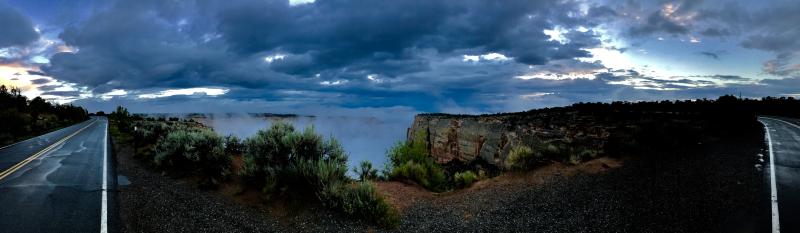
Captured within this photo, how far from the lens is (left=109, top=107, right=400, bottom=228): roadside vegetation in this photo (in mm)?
9078

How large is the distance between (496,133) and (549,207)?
790 inches

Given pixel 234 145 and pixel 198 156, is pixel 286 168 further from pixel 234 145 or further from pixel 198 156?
pixel 234 145

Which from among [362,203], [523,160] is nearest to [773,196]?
[523,160]

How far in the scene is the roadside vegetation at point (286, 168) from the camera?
908cm


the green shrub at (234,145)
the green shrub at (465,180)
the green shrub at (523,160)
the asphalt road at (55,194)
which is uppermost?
the green shrub at (234,145)

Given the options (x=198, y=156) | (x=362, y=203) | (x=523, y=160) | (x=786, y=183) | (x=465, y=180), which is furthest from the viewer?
(x=523, y=160)

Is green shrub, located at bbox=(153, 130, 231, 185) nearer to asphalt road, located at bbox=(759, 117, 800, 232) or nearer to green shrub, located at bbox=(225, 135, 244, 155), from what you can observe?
green shrub, located at bbox=(225, 135, 244, 155)

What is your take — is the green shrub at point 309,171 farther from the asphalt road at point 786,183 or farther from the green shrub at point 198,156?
the asphalt road at point 786,183

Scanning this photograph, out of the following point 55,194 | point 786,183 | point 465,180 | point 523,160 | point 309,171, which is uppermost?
point 309,171

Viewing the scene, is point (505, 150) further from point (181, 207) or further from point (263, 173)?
point (181, 207)

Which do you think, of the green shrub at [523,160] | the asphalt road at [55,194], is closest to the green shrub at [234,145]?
the asphalt road at [55,194]

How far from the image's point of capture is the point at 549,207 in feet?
32.8

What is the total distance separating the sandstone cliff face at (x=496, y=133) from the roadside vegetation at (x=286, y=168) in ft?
38.5

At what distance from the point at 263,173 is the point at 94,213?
366 cm
